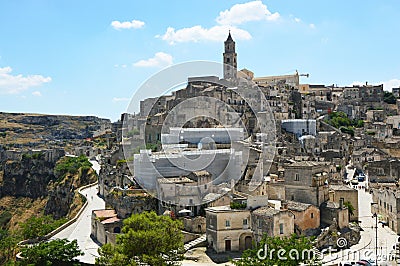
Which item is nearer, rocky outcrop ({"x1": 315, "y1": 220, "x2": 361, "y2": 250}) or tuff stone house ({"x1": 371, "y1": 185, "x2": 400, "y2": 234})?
rocky outcrop ({"x1": 315, "y1": 220, "x2": 361, "y2": 250})

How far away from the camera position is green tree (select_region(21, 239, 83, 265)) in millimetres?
26422

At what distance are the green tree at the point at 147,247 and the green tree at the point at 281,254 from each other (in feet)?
14.7

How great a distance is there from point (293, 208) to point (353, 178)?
21744mm

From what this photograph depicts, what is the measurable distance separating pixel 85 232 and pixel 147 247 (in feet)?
43.1

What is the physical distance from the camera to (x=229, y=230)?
1075 inches

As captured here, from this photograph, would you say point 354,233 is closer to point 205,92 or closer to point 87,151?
point 205,92

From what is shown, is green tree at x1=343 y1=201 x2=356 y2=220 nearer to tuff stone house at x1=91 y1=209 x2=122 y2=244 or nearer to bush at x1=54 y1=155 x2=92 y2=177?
tuff stone house at x1=91 y1=209 x2=122 y2=244

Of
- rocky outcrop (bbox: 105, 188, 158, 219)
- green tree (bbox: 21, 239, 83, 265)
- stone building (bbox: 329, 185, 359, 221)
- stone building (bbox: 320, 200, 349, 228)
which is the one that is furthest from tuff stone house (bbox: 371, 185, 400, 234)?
green tree (bbox: 21, 239, 83, 265)

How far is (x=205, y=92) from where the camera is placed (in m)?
55.9

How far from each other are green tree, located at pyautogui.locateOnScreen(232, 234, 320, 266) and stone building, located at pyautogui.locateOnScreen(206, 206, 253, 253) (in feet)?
20.4

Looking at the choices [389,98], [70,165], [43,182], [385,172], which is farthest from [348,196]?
[389,98]

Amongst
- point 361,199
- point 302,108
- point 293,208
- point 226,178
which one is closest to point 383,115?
point 302,108

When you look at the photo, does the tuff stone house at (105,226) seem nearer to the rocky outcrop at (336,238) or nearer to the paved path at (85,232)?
the paved path at (85,232)

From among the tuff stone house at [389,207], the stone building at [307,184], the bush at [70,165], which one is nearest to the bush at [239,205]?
the stone building at [307,184]
